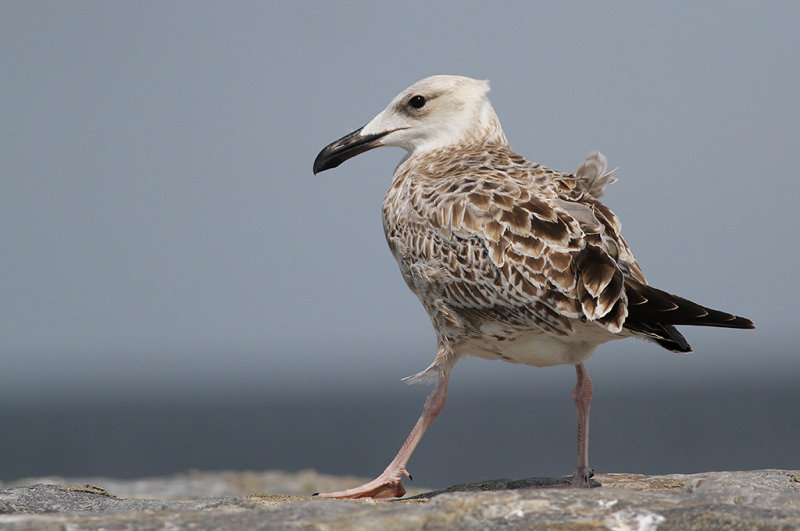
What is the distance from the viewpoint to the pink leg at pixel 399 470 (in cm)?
718

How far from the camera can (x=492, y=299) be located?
21.1 ft

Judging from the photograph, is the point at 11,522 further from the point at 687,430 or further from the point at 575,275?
the point at 687,430

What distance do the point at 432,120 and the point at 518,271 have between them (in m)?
3.01

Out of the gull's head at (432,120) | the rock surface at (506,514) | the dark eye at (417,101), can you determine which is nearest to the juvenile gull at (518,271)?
the gull's head at (432,120)

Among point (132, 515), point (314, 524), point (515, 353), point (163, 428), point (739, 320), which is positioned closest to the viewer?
point (314, 524)

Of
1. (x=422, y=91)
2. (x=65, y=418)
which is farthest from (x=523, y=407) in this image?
(x=422, y=91)

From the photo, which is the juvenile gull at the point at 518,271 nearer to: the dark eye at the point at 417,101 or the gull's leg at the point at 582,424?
the gull's leg at the point at 582,424

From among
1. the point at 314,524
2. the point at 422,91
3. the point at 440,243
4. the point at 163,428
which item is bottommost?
the point at 314,524

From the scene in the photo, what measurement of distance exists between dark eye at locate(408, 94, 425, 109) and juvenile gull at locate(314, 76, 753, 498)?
756 millimetres

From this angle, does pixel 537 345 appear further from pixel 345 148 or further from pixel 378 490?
pixel 345 148

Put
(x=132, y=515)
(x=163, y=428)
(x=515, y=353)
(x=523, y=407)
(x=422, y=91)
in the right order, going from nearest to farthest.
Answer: (x=132, y=515) < (x=515, y=353) < (x=422, y=91) < (x=163, y=428) < (x=523, y=407)

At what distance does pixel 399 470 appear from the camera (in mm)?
7328

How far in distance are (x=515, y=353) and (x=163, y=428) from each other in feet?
388

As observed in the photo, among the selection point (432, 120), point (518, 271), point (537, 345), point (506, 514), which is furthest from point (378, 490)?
point (432, 120)
